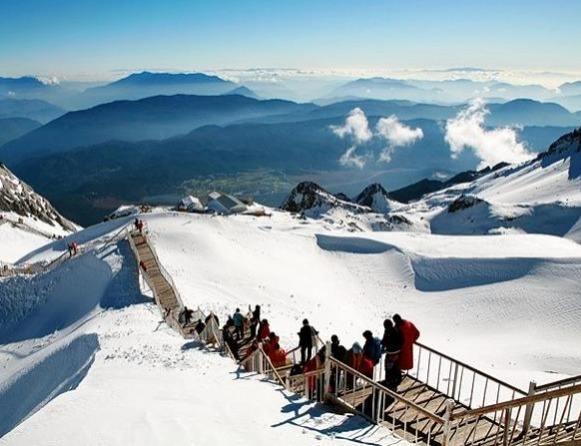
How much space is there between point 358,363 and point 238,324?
25.1 ft

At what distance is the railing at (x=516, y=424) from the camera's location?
735 centimetres

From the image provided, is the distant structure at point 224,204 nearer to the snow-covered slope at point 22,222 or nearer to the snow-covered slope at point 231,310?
the snow-covered slope at point 22,222

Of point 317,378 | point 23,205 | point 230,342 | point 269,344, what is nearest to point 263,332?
point 269,344

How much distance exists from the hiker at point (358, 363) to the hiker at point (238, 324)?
735cm

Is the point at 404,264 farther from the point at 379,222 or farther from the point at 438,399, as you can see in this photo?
the point at 379,222

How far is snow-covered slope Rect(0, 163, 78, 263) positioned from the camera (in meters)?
55.7

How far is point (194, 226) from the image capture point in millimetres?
35062

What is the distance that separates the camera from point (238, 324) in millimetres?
18234

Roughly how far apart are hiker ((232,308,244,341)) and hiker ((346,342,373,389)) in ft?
24.1

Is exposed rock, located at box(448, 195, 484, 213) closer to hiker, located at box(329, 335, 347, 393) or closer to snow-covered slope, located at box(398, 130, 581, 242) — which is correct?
snow-covered slope, located at box(398, 130, 581, 242)

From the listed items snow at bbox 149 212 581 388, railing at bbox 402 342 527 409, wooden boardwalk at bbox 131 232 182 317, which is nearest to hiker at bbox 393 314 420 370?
railing at bbox 402 342 527 409

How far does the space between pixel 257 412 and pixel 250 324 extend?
812 cm

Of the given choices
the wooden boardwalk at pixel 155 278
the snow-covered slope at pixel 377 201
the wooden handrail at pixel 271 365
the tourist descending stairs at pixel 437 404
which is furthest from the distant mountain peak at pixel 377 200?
the wooden handrail at pixel 271 365

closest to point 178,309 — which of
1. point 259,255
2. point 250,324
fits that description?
point 250,324
